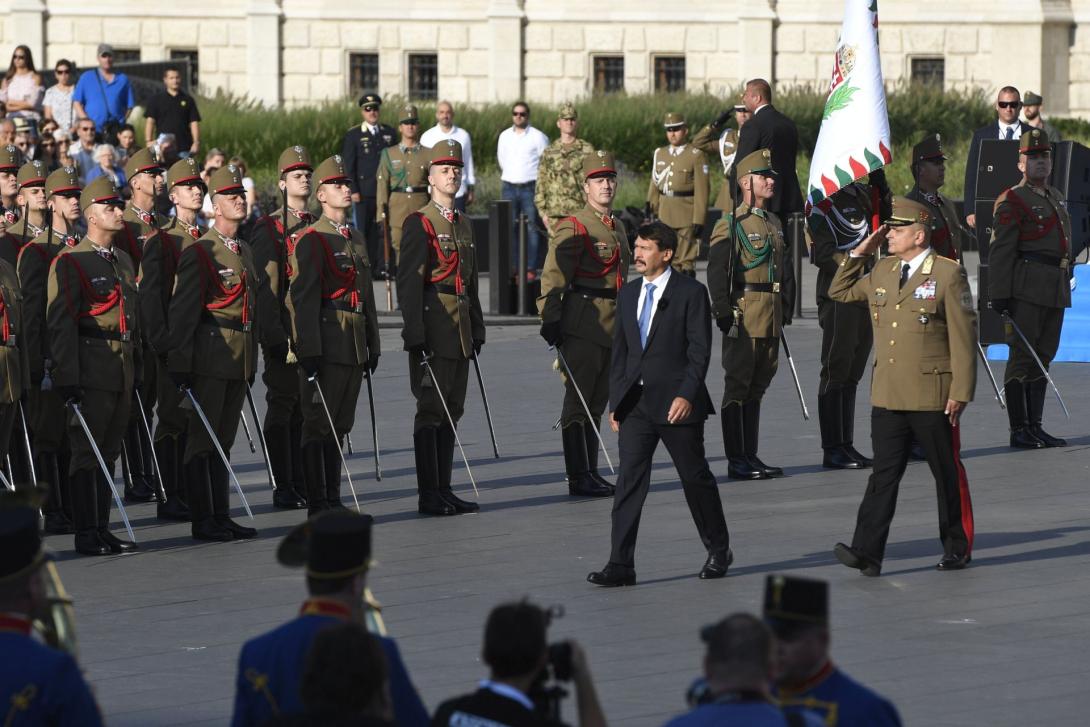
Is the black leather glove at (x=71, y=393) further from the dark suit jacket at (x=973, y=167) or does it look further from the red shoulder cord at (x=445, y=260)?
the dark suit jacket at (x=973, y=167)

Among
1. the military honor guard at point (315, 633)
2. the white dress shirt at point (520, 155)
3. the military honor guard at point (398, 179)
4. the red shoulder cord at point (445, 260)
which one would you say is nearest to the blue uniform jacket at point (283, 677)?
the military honor guard at point (315, 633)

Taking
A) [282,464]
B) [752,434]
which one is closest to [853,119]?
[752,434]

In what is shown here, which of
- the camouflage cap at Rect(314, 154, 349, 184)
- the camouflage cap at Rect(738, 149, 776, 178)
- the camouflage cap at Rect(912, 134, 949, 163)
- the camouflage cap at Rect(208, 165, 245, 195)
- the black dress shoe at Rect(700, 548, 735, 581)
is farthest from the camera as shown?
the camouflage cap at Rect(912, 134, 949, 163)

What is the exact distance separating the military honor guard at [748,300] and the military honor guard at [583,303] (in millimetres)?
727

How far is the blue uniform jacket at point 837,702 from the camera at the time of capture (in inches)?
202

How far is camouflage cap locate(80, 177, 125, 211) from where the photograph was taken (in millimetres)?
11062

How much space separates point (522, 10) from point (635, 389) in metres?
30.6

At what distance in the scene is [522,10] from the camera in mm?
39969

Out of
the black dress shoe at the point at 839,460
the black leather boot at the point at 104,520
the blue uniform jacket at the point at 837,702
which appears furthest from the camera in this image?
the black dress shoe at the point at 839,460

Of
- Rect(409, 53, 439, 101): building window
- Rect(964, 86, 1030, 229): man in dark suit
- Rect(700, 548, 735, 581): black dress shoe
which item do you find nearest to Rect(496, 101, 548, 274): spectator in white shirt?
Rect(964, 86, 1030, 229): man in dark suit

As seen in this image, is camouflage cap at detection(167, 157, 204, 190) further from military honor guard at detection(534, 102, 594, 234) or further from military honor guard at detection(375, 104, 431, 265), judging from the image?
military honor guard at detection(375, 104, 431, 265)

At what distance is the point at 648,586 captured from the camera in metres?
9.92

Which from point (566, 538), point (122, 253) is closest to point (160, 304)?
point (122, 253)

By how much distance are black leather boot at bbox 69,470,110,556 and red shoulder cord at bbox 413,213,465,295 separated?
89.5 inches
